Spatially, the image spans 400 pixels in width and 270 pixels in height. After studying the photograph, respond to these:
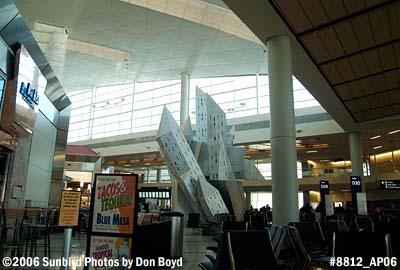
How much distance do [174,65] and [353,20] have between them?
20073 mm

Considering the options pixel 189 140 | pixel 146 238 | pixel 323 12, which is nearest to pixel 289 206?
pixel 146 238

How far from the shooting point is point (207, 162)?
17734 millimetres

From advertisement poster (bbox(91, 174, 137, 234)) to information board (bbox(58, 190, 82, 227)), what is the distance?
1.17ft

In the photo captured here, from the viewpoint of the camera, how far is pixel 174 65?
2602 centimetres

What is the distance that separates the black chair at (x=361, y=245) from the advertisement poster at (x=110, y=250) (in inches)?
81.5

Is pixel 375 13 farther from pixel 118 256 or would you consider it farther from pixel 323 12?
pixel 118 256

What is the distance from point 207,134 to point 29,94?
9.59 meters

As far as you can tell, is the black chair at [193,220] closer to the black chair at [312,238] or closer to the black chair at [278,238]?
the black chair at [312,238]

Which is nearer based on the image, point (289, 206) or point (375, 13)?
point (375, 13)

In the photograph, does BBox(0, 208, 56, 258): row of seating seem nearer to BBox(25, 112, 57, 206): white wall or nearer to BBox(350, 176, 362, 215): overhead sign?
BBox(25, 112, 57, 206): white wall

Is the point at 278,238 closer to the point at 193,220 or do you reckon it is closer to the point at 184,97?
the point at 193,220

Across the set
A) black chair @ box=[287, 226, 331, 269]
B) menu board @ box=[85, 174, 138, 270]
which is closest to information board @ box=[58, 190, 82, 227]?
menu board @ box=[85, 174, 138, 270]

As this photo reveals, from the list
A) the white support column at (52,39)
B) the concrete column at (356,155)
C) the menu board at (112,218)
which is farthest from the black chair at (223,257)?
the white support column at (52,39)

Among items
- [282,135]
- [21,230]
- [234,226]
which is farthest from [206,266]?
[282,135]
